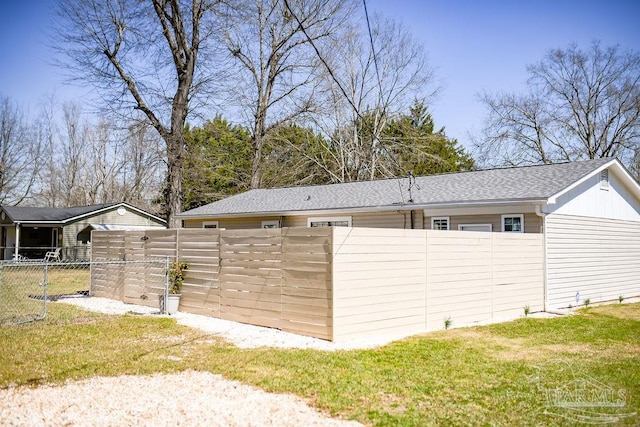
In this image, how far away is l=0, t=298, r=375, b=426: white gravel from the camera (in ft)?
15.2

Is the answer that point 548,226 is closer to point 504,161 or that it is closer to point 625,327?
point 625,327

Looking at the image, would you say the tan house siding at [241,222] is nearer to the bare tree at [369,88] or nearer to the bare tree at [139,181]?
the bare tree at [369,88]

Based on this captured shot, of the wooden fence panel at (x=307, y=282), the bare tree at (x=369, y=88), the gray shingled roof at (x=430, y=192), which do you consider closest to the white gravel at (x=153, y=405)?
the wooden fence panel at (x=307, y=282)

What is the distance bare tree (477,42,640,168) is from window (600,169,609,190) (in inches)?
739

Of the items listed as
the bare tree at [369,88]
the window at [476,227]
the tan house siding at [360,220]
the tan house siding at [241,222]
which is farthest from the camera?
the bare tree at [369,88]

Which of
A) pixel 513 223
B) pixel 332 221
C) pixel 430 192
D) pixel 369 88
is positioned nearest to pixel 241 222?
pixel 332 221

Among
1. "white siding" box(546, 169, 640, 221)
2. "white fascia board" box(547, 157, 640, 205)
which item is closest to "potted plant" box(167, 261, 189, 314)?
"white fascia board" box(547, 157, 640, 205)

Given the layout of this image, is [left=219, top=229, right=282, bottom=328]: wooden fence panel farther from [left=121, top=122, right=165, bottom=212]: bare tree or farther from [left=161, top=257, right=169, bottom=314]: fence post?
[left=121, top=122, right=165, bottom=212]: bare tree

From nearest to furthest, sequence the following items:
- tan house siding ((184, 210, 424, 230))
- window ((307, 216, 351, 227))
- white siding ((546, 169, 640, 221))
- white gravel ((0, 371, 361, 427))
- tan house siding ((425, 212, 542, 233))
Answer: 1. white gravel ((0, 371, 361, 427))
2. tan house siding ((425, 212, 542, 233))
3. white siding ((546, 169, 640, 221))
4. tan house siding ((184, 210, 424, 230))
5. window ((307, 216, 351, 227))

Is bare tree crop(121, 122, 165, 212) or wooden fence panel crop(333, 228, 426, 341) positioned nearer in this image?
wooden fence panel crop(333, 228, 426, 341)

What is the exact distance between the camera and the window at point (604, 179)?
1480cm

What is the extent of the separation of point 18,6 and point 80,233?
19.6 m

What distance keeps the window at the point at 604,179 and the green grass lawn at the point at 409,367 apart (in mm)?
6328

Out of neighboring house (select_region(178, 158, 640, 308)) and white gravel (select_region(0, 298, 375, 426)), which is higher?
neighboring house (select_region(178, 158, 640, 308))
